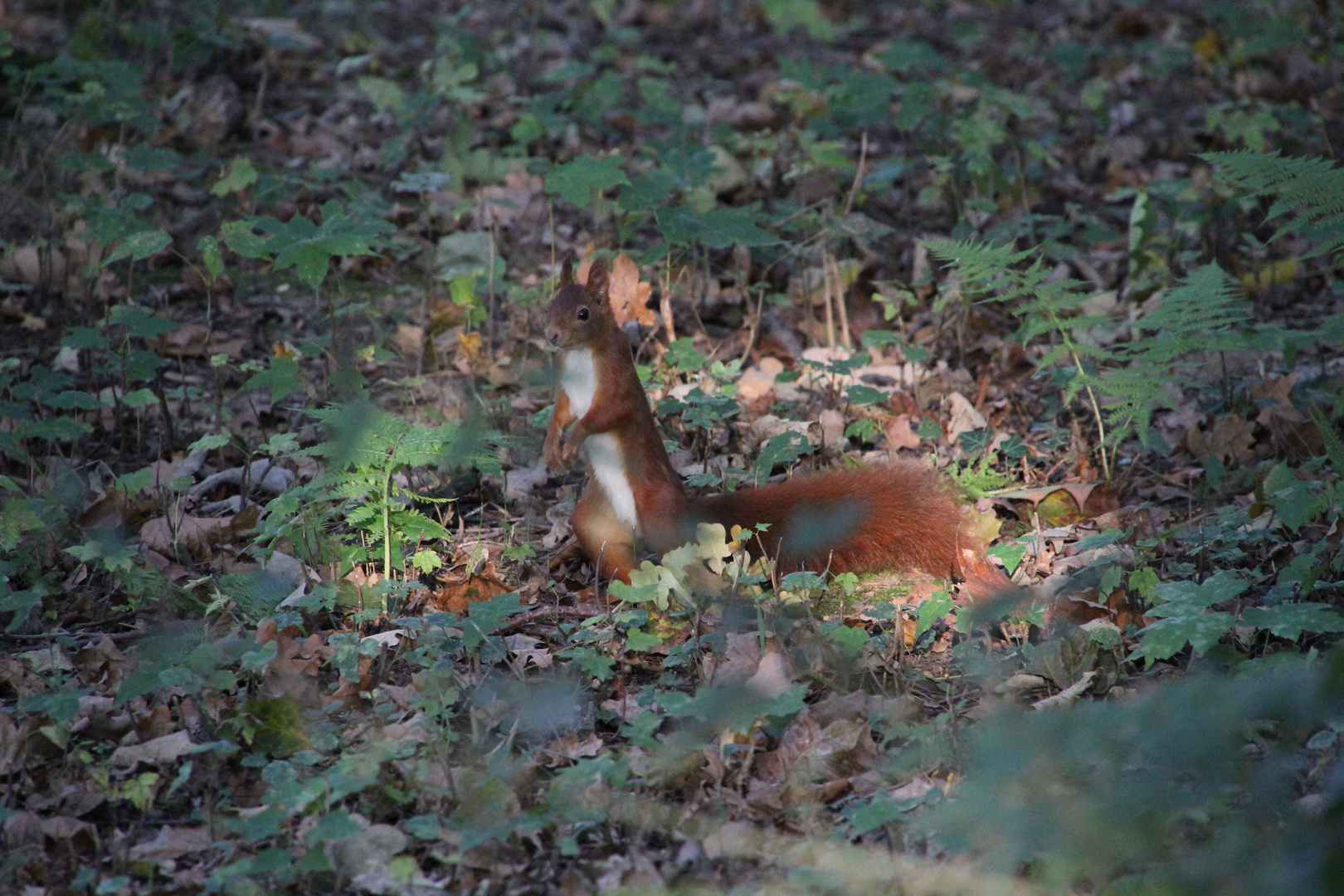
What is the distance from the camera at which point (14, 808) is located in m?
2.45

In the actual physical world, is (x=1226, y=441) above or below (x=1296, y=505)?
below

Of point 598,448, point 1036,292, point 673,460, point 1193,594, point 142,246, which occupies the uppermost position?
point 1036,292

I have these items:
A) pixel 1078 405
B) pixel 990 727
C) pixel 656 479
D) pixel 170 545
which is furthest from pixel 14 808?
pixel 1078 405

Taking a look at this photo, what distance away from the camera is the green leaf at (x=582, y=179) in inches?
167

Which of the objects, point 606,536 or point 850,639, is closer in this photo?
point 850,639

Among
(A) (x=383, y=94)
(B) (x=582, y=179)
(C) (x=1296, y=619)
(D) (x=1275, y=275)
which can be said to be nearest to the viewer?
(C) (x=1296, y=619)

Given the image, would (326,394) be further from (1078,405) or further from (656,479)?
(1078,405)

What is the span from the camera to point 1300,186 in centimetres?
329

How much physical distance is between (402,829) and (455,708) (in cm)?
39

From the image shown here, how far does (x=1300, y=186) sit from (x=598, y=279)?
1.96 meters

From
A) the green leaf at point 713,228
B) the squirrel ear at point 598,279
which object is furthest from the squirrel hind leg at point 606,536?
the green leaf at point 713,228

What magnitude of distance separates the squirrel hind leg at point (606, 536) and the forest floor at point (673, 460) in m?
0.12

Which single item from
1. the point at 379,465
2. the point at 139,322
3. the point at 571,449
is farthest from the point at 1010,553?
the point at 139,322

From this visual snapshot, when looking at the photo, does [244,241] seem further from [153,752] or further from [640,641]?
[640,641]
